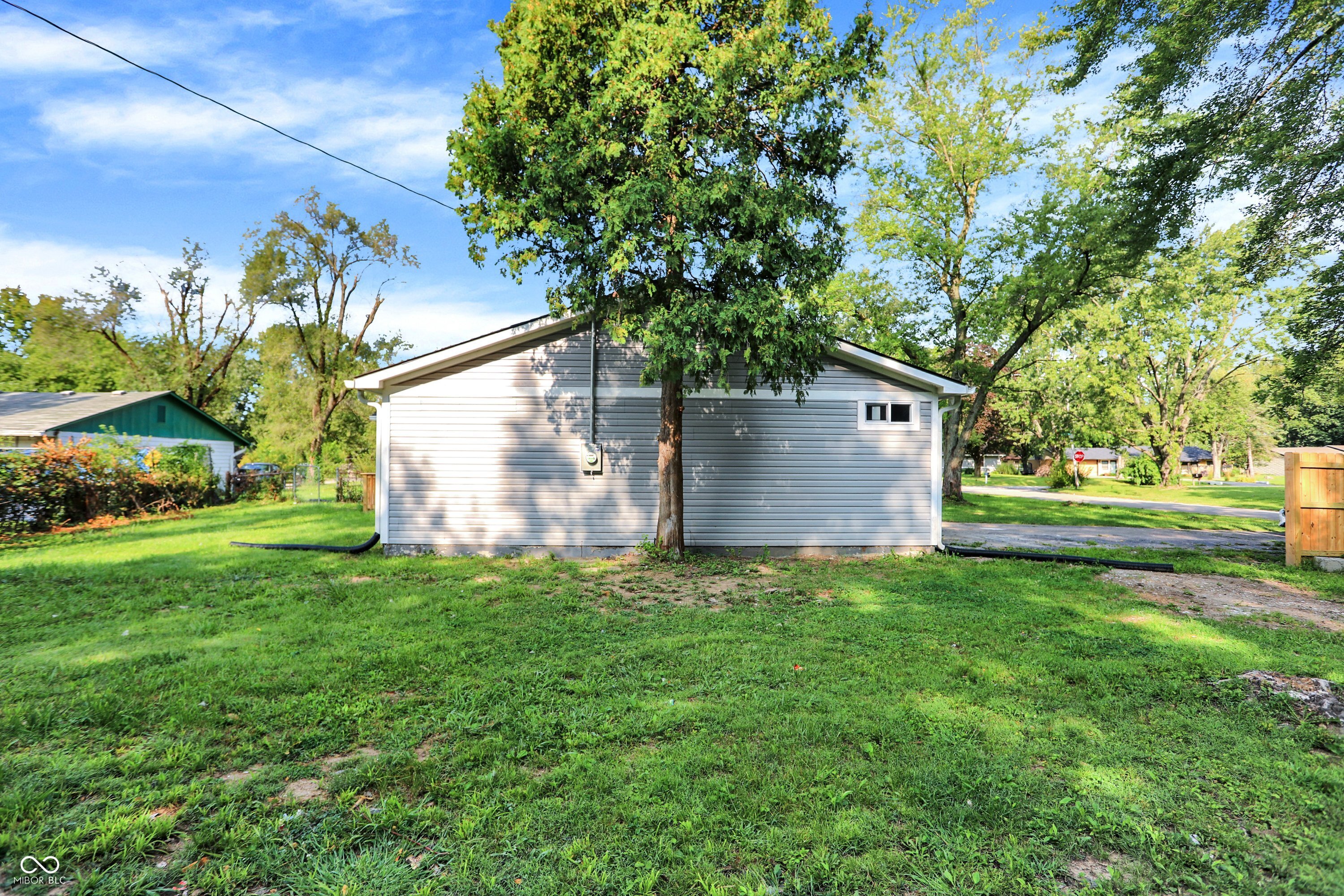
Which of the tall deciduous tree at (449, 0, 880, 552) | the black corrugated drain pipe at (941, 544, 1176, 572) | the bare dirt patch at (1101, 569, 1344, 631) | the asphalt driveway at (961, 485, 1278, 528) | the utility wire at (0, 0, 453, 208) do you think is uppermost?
the utility wire at (0, 0, 453, 208)

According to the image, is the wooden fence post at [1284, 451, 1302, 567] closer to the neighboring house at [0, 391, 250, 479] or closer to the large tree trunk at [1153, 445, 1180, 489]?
the neighboring house at [0, 391, 250, 479]

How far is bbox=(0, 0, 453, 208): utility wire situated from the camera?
319 inches

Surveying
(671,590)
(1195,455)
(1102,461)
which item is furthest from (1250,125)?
(1195,455)

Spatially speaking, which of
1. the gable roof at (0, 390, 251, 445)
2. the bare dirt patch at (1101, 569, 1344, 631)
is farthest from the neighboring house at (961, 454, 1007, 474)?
the gable roof at (0, 390, 251, 445)

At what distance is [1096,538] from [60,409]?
31014 mm

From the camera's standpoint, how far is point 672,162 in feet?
26.1

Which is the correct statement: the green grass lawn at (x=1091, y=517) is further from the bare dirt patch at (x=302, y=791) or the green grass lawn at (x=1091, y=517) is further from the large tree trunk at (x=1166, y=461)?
the large tree trunk at (x=1166, y=461)

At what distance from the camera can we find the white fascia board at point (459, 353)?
32.2 ft

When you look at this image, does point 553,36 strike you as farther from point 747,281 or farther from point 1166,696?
point 1166,696

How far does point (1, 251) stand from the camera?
92.4 ft

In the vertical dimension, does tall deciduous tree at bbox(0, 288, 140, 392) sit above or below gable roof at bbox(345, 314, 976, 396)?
above

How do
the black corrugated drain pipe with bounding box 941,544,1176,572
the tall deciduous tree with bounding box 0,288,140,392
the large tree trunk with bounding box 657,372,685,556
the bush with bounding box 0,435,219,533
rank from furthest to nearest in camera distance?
the tall deciduous tree with bounding box 0,288,140,392, the bush with bounding box 0,435,219,533, the large tree trunk with bounding box 657,372,685,556, the black corrugated drain pipe with bounding box 941,544,1176,572

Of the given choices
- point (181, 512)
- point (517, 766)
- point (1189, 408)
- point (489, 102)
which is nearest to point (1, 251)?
point (181, 512)

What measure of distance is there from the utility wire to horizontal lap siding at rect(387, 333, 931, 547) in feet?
10.8
